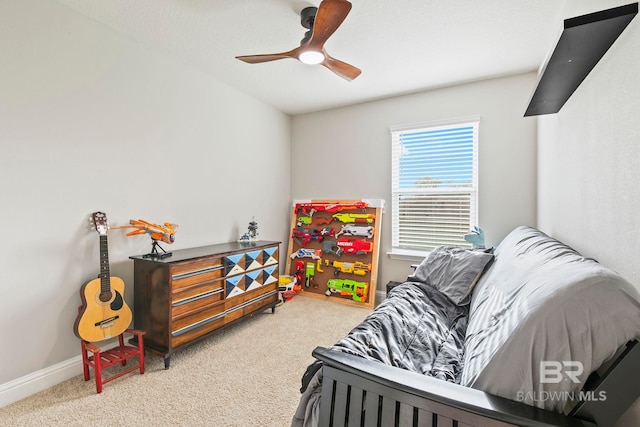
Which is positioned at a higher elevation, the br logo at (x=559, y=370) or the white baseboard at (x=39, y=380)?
the br logo at (x=559, y=370)

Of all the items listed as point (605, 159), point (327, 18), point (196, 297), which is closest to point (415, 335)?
point (605, 159)

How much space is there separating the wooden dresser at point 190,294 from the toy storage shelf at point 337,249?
3.74 ft

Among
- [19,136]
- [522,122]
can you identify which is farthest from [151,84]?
[522,122]

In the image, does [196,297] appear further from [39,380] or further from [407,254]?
[407,254]

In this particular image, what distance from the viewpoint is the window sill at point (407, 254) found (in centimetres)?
338

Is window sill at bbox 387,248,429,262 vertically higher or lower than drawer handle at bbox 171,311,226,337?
higher

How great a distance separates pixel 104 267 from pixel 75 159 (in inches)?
31.8

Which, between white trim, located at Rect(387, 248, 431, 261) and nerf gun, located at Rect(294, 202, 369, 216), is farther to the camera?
nerf gun, located at Rect(294, 202, 369, 216)

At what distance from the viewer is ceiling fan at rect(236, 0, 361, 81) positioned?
1.62 meters

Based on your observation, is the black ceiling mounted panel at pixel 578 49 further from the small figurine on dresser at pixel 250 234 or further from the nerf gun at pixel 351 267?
the small figurine on dresser at pixel 250 234

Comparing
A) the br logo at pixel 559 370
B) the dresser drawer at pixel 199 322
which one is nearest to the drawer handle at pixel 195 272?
the dresser drawer at pixel 199 322

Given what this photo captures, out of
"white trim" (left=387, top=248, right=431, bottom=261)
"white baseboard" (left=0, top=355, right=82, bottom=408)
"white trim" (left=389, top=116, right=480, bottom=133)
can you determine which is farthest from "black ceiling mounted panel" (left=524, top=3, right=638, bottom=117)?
"white baseboard" (left=0, top=355, right=82, bottom=408)

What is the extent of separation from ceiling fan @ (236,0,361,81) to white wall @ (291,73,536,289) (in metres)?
1.36

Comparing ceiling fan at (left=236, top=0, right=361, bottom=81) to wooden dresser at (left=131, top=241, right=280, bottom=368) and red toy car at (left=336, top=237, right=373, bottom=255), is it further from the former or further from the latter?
red toy car at (left=336, top=237, right=373, bottom=255)
